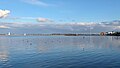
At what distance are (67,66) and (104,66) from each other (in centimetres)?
753

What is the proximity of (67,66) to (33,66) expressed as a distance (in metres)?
7.01

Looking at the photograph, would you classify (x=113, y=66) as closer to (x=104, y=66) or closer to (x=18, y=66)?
(x=104, y=66)

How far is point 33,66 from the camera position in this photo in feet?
154

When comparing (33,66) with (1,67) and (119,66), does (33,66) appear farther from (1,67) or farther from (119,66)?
(119,66)

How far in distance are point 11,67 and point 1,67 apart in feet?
6.79

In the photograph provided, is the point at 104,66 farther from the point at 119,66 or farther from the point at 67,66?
the point at 67,66

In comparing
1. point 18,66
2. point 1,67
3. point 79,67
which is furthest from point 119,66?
point 1,67

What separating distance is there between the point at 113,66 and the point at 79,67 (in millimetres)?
7001

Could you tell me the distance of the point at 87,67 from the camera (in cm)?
4556

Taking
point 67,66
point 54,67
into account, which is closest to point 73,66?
point 67,66

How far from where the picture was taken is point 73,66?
47.0 metres

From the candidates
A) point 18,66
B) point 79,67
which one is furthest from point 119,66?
point 18,66

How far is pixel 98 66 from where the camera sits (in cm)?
4634

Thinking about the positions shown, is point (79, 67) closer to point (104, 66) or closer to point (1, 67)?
point (104, 66)
